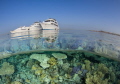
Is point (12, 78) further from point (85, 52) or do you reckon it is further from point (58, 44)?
point (85, 52)

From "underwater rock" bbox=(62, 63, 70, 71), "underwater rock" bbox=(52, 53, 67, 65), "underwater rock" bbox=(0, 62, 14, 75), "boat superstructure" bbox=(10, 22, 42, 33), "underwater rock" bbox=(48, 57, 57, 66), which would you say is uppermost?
"boat superstructure" bbox=(10, 22, 42, 33)

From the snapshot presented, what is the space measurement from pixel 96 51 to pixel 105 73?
43.8 inches

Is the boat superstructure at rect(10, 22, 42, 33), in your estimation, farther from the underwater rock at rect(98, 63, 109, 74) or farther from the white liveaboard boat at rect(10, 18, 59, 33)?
the underwater rock at rect(98, 63, 109, 74)

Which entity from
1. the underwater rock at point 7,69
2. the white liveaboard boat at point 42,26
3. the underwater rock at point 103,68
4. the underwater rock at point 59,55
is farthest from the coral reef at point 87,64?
the underwater rock at point 7,69

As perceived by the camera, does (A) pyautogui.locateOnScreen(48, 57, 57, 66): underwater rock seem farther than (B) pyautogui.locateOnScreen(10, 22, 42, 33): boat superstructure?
No

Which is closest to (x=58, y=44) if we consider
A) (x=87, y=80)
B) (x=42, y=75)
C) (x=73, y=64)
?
(x=73, y=64)

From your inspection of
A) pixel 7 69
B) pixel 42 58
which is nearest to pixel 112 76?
pixel 42 58

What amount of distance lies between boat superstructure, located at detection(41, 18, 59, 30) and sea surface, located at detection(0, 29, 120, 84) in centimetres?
31

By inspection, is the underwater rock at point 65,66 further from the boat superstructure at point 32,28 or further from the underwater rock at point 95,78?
the boat superstructure at point 32,28

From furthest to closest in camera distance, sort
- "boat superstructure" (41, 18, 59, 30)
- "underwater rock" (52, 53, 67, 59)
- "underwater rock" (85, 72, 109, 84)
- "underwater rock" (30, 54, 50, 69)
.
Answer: "boat superstructure" (41, 18, 59, 30)
"underwater rock" (52, 53, 67, 59)
"underwater rock" (30, 54, 50, 69)
"underwater rock" (85, 72, 109, 84)

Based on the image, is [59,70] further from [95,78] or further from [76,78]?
[95,78]

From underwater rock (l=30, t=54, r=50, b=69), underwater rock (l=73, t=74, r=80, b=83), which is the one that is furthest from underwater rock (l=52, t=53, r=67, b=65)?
underwater rock (l=73, t=74, r=80, b=83)

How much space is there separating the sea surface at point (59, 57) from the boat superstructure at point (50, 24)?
1.01 feet

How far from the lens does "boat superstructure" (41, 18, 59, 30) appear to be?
6.09 m
